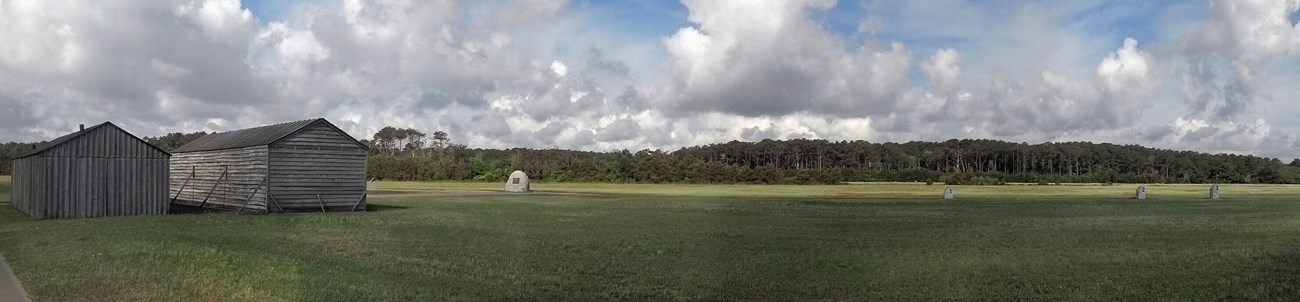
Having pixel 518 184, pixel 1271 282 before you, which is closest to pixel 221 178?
pixel 518 184

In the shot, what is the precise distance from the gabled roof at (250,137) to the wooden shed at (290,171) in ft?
0.13

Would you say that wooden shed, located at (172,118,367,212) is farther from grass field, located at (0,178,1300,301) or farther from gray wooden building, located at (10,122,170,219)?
grass field, located at (0,178,1300,301)

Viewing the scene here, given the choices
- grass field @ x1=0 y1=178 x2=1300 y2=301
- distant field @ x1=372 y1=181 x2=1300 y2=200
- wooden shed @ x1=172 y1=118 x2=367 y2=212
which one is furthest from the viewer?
distant field @ x1=372 y1=181 x2=1300 y2=200

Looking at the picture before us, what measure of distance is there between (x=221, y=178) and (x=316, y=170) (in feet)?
16.5

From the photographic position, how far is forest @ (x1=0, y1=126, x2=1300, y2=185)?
4975 inches

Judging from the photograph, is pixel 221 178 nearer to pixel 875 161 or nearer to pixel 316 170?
pixel 316 170

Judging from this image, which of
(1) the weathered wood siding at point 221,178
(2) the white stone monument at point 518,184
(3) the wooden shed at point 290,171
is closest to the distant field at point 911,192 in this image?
(2) the white stone monument at point 518,184

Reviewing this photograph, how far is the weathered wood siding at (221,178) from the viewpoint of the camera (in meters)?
33.9

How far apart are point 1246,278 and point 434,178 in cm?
11894

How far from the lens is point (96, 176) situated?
97.4ft

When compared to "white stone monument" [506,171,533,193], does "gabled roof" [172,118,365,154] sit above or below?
above

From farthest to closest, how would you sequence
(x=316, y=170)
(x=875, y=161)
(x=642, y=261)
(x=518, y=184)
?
(x=875, y=161) → (x=518, y=184) → (x=316, y=170) → (x=642, y=261)

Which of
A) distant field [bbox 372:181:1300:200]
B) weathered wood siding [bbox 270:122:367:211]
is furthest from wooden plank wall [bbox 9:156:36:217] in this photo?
distant field [bbox 372:181:1300:200]

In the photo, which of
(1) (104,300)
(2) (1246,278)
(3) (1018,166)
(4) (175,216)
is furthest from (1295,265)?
(3) (1018,166)
